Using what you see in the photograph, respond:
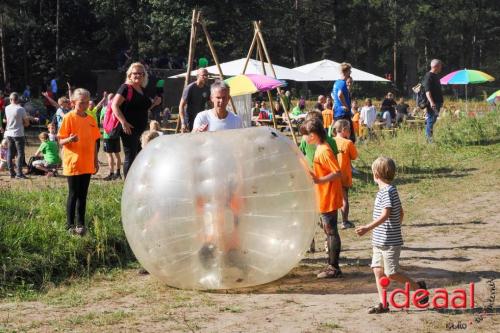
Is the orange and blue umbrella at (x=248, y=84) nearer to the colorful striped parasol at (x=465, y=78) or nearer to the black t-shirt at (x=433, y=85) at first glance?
the black t-shirt at (x=433, y=85)

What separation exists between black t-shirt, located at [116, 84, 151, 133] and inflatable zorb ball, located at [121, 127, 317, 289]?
2.50 meters

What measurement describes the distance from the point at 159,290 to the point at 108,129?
19.6ft

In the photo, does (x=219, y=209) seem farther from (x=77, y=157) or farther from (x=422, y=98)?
(x=422, y=98)

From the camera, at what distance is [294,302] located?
20.5ft

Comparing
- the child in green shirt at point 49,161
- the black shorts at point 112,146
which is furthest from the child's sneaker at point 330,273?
the child in green shirt at point 49,161

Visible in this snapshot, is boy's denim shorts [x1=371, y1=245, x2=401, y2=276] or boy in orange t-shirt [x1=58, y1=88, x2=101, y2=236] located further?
boy in orange t-shirt [x1=58, y1=88, x2=101, y2=236]

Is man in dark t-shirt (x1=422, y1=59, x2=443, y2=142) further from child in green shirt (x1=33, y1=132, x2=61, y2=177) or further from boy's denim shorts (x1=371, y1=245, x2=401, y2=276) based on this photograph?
boy's denim shorts (x1=371, y1=245, x2=401, y2=276)

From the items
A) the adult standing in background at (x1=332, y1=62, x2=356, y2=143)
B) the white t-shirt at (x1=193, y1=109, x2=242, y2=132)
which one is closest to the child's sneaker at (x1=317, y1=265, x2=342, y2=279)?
the white t-shirt at (x1=193, y1=109, x2=242, y2=132)

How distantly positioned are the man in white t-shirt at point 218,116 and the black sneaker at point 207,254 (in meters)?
1.49

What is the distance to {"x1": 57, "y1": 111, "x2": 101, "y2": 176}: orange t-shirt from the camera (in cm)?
841

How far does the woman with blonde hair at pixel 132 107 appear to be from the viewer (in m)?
8.77

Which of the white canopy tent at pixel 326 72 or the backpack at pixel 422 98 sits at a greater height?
the white canopy tent at pixel 326 72

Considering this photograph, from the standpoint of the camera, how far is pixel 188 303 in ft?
20.3

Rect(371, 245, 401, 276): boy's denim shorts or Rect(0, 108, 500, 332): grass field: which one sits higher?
Rect(371, 245, 401, 276): boy's denim shorts
